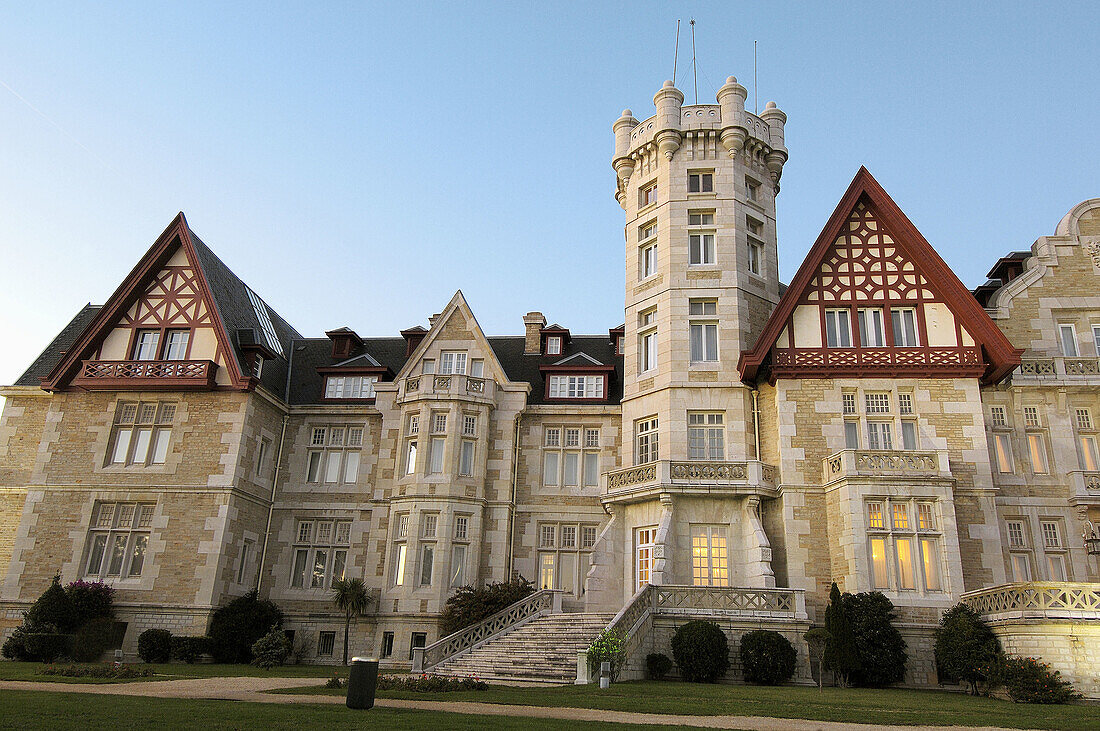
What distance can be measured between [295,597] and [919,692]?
20346 millimetres

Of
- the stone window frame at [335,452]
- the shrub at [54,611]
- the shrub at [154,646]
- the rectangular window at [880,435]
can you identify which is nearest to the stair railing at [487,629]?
the shrub at [154,646]

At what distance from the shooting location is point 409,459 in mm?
29234

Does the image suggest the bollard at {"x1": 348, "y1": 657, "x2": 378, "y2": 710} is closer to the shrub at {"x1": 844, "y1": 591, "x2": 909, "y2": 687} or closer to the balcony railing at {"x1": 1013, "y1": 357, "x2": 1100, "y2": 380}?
the shrub at {"x1": 844, "y1": 591, "x2": 909, "y2": 687}

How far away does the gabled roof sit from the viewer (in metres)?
28.7

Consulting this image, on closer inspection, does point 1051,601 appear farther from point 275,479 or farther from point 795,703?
point 275,479

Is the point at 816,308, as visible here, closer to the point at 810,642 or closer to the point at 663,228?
the point at 663,228

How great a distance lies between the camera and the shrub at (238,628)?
25.1m

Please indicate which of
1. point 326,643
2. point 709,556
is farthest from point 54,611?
point 709,556

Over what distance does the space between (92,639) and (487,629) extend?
12085 mm

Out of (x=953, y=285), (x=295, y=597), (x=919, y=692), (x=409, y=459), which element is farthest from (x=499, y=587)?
(x=953, y=285)

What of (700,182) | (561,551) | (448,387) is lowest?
(561,551)

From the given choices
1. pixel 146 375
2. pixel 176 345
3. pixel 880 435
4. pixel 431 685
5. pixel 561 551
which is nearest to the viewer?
pixel 431 685

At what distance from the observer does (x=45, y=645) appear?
77.7 feet

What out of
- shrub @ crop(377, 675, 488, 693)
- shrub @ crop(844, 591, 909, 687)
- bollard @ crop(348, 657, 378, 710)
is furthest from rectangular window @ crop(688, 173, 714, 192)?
bollard @ crop(348, 657, 378, 710)
